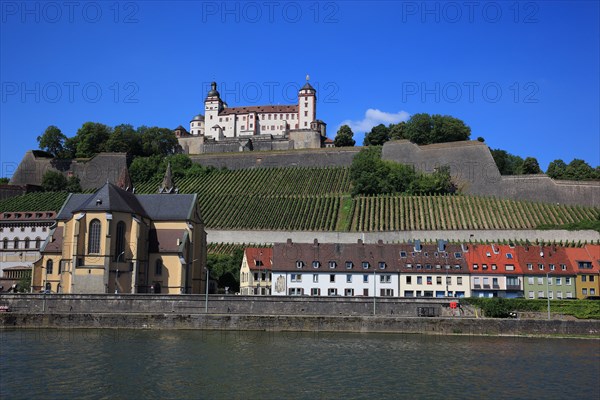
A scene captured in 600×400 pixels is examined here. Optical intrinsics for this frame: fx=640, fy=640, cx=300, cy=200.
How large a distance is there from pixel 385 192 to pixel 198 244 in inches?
1601

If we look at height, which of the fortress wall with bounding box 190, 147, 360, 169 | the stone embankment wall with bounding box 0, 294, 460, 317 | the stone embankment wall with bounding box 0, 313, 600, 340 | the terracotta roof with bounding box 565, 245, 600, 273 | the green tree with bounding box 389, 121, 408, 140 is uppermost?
the green tree with bounding box 389, 121, 408, 140

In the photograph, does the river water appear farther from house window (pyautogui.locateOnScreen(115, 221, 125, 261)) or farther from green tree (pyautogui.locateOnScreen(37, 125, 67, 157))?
green tree (pyautogui.locateOnScreen(37, 125, 67, 157))

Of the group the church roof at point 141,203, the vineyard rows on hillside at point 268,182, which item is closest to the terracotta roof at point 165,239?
the church roof at point 141,203

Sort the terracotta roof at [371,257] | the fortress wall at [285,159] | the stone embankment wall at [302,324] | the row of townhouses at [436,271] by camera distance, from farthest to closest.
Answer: the fortress wall at [285,159], the terracotta roof at [371,257], the row of townhouses at [436,271], the stone embankment wall at [302,324]

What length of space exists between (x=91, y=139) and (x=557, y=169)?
94.0m

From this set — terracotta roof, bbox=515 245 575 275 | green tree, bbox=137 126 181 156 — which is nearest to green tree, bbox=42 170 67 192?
green tree, bbox=137 126 181 156

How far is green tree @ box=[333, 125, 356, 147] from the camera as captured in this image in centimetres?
14538

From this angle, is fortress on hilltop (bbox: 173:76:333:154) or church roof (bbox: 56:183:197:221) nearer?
church roof (bbox: 56:183:197:221)

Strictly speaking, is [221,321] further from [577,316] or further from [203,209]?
[203,209]

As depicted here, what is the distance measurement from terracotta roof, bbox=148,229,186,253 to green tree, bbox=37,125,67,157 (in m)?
71.9

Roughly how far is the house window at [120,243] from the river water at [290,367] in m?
12.5

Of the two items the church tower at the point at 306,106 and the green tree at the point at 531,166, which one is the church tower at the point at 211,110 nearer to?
the church tower at the point at 306,106

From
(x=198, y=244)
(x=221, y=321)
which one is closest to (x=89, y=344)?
(x=221, y=321)

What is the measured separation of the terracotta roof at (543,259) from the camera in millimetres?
62312
